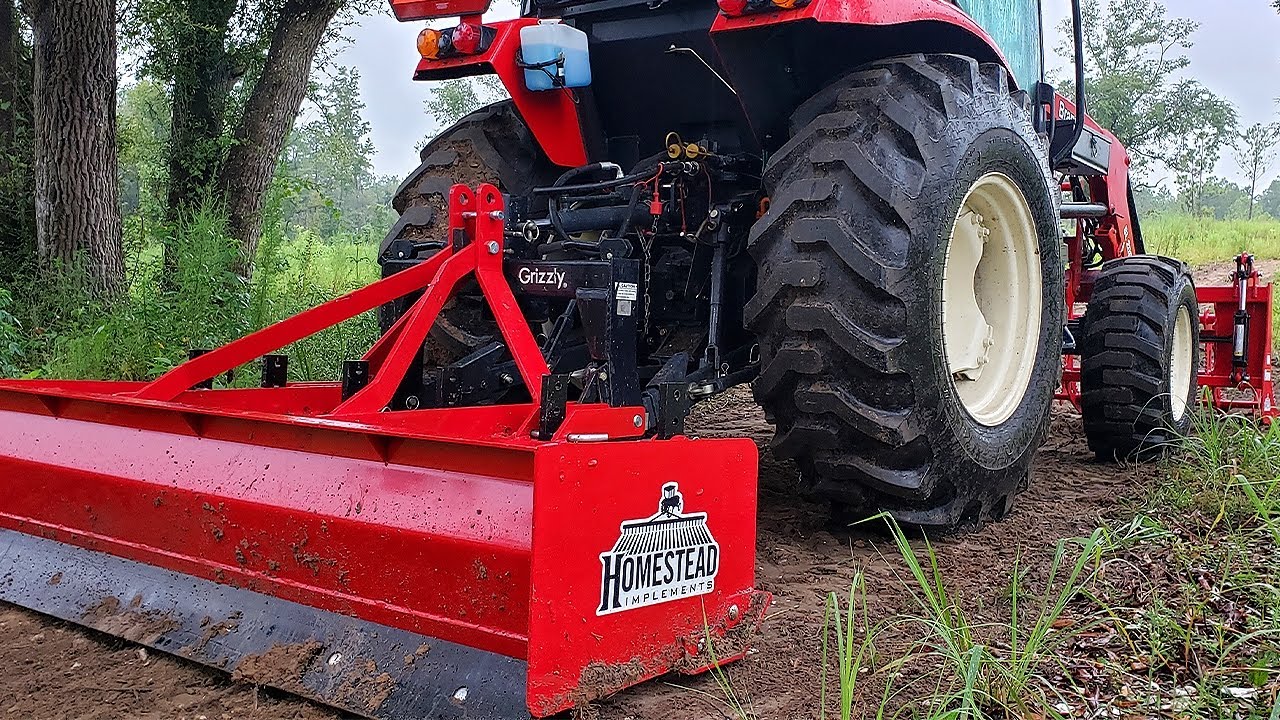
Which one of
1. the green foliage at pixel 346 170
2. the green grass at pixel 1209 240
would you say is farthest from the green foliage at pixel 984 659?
the green foliage at pixel 346 170

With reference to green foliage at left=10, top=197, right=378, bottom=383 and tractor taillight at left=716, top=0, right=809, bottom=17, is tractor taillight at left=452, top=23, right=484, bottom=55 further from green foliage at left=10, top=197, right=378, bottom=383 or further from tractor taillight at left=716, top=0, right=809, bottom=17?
green foliage at left=10, top=197, right=378, bottom=383

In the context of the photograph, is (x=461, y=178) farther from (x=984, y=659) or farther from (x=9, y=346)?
(x=9, y=346)

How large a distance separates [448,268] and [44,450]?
1.23 meters

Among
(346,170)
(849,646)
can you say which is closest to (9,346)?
(849,646)

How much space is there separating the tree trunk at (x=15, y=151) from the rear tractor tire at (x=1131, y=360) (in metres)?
6.44

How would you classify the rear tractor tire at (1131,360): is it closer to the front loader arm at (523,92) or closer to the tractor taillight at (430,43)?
the front loader arm at (523,92)

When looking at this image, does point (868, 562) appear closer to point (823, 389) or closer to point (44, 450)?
point (823, 389)

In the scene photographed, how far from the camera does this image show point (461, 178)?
3621mm

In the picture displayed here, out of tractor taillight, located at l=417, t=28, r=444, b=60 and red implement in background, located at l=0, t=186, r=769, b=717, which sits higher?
tractor taillight, located at l=417, t=28, r=444, b=60

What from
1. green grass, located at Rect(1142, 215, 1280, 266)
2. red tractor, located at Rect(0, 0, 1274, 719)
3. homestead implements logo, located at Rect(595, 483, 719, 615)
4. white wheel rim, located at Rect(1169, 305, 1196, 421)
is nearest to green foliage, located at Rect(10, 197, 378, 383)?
red tractor, located at Rect(0, 0, 1274, 719)

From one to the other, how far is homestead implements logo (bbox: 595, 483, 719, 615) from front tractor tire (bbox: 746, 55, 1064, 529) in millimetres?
711

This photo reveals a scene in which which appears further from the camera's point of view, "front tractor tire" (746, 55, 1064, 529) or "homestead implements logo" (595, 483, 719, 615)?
"front tractor tire" (746, 55, 1064, 529)

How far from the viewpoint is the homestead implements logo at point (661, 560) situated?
197 centimetres

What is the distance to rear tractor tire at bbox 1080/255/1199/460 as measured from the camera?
4438mm
